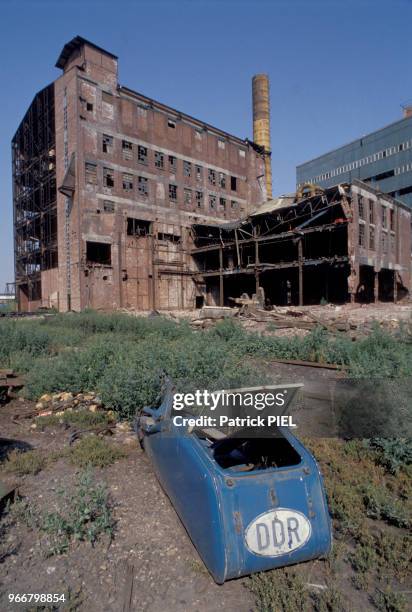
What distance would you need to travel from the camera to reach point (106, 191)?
26.2 metres

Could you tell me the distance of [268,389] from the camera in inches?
113

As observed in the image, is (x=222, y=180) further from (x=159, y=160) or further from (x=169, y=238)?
(x=169, y=238)

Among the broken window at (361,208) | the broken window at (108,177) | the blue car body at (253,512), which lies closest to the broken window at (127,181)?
the broken window at (108,177)

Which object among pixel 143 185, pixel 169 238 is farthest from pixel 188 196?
pixel 143 185

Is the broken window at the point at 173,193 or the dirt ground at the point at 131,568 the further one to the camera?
the broken window at the point at 173,193

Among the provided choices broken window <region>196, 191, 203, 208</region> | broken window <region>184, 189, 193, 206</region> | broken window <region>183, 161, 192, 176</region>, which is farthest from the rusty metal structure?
broken window <region>183, 161, 192, 176</region>

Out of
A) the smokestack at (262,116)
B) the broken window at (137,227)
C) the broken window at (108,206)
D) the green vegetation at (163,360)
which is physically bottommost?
the green vegetation at (163,360)

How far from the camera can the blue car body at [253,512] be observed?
231 cm

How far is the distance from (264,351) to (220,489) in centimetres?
748

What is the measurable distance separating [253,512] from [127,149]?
29.4 meters

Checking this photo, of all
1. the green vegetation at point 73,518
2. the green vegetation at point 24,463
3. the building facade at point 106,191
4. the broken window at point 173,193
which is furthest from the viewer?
the broken window at point 173,193

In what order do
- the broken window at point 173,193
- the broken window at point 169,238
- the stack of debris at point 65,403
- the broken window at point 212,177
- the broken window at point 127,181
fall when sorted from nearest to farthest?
the stack of debris at point 65,403, the broken window at point 127,181, the broken window at point 169,238, the broken window at point 173,193, the broken window at point 212,177

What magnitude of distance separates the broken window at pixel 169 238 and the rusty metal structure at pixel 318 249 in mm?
1792

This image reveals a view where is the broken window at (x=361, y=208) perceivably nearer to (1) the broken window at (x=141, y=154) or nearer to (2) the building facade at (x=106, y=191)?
(2) the building facade at (x=106, y=191)
